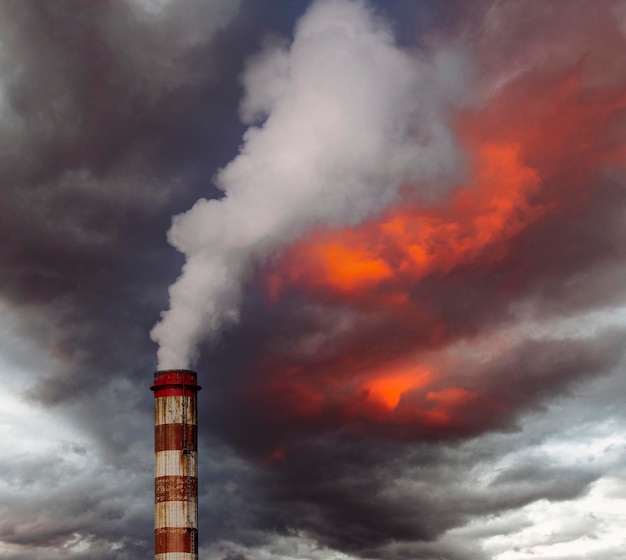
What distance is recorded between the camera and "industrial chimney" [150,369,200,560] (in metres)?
56.6

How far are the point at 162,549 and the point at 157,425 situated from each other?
7.22 m

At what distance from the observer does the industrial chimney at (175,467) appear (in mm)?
56562

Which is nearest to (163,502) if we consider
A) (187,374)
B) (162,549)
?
(162,549)

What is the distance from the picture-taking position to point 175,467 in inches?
2258

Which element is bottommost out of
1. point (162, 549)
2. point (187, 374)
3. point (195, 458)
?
point (162, 549)

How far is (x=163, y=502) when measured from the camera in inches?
2249

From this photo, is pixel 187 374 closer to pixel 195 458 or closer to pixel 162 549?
pixel 195 458

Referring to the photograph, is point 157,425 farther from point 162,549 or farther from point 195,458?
point 162,549

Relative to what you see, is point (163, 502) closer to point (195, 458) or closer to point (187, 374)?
point (195, 458)

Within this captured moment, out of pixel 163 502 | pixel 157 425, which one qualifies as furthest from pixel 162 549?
pixel 157 425

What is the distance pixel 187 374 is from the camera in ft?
195

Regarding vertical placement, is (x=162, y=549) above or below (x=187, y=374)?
below

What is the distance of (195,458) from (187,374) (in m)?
5.12

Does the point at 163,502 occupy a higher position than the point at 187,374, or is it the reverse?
the point at 187,374
